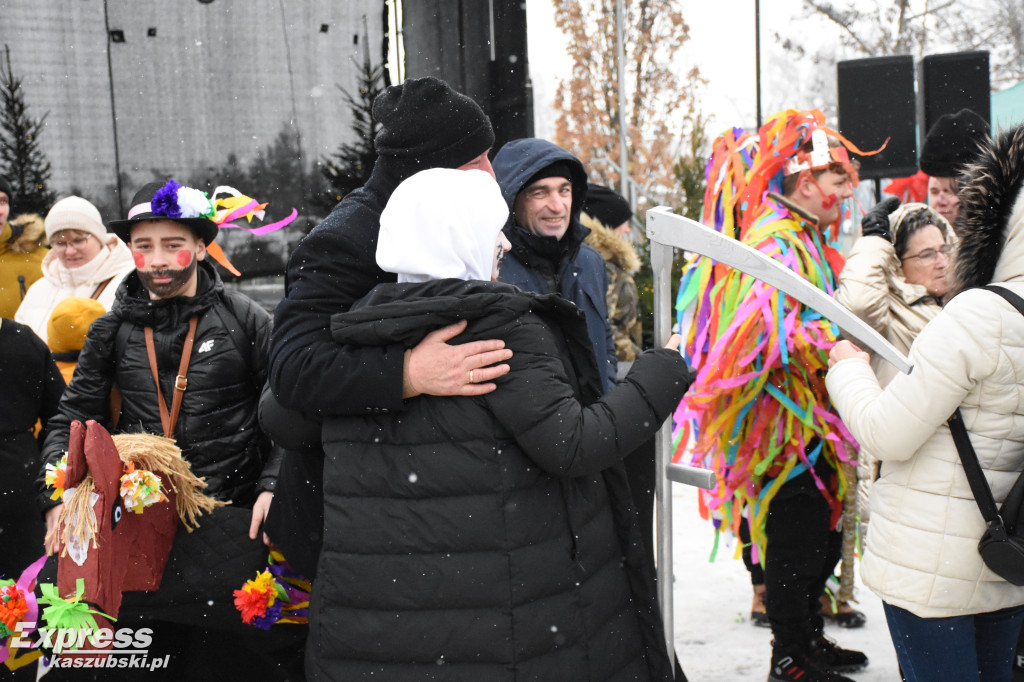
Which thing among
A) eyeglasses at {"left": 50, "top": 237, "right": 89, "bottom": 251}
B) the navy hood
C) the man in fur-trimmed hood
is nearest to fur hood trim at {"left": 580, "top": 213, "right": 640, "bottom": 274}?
the man in fur-trimmed hood

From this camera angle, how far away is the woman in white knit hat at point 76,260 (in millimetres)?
4219

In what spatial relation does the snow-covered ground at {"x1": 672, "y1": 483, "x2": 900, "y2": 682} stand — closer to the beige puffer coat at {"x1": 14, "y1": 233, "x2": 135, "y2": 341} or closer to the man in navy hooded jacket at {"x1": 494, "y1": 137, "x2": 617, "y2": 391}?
the man in navy hooded jacket at {"x1": 494, "y1": 137, "x2": 617, "y2": 391}

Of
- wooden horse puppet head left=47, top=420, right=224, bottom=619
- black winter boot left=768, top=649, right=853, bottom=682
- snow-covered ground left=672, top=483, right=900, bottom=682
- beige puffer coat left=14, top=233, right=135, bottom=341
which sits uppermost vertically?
beige puffer coat left=14, top=233, right=135, bottom=341

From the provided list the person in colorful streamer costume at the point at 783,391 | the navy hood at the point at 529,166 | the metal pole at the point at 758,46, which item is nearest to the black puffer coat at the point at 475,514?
the navy hood at the point at 529,166

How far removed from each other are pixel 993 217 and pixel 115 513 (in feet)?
7.23

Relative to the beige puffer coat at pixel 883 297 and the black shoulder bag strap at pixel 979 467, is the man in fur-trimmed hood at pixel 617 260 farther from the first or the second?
the black shoulder bag strap at pixel 979 467

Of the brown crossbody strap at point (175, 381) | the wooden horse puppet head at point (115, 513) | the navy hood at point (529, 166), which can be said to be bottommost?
the wooden horse puppet head at point (115, 513)

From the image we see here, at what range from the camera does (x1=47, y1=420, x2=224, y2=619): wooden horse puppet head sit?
2.13m

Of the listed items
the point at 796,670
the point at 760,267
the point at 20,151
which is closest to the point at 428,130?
the point at 760,267

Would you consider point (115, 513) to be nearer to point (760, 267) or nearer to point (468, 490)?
point (468, 490)

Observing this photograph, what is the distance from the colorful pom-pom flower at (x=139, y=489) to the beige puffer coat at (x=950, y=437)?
1.74 meters

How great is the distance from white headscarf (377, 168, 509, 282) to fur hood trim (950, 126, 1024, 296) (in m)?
1.15

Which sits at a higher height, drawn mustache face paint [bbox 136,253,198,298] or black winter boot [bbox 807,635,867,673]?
drawn mustache face paint [bbox 136,253,198,298]

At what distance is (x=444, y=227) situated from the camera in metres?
1.66
